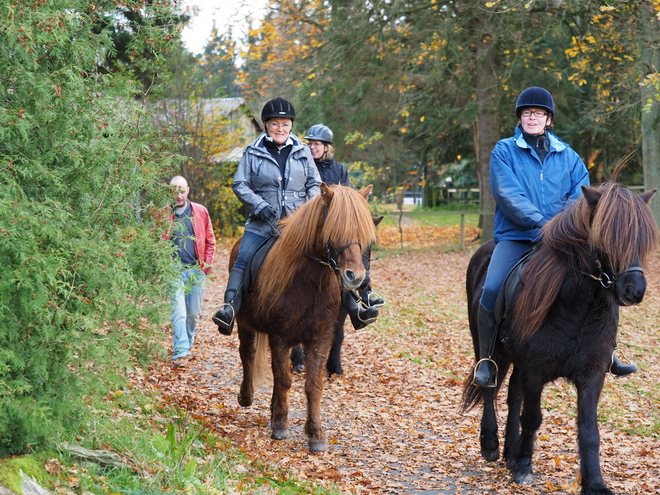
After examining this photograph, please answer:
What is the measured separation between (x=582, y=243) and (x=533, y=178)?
913 mm

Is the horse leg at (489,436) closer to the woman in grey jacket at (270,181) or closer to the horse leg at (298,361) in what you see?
the woman in grey jacket at (270,181)

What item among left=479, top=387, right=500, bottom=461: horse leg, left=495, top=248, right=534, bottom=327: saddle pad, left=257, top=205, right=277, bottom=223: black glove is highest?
left=257, top=205, right=277, bottom=223: black glove

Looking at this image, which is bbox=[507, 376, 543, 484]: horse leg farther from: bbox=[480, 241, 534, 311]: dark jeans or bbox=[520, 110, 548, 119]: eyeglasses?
bbox=[520, 110, 548, 119]: eyeglasses

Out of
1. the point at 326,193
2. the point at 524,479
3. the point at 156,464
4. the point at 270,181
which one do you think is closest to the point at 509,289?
the point at 524,479

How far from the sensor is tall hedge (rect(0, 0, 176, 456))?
3859 mm

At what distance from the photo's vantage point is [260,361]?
25.0 ft

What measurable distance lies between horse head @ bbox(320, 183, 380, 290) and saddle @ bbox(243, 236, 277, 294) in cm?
92

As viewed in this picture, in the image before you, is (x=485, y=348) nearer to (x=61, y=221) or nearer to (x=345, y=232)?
(x=345, y=232)

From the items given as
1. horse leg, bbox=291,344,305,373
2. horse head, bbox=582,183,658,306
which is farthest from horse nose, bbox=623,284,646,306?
horse leg, bbox=291,344,305,373

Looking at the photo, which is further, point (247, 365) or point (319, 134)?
point (319, 134)

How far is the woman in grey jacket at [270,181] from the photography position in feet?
22.8

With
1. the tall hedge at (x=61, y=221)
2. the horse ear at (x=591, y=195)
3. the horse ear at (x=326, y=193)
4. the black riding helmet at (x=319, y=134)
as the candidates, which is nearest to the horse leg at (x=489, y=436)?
the horse ear at (x=591, y=195)

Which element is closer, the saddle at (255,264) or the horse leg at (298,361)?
the saddle at (255,264)

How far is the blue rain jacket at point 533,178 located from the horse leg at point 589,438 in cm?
122
